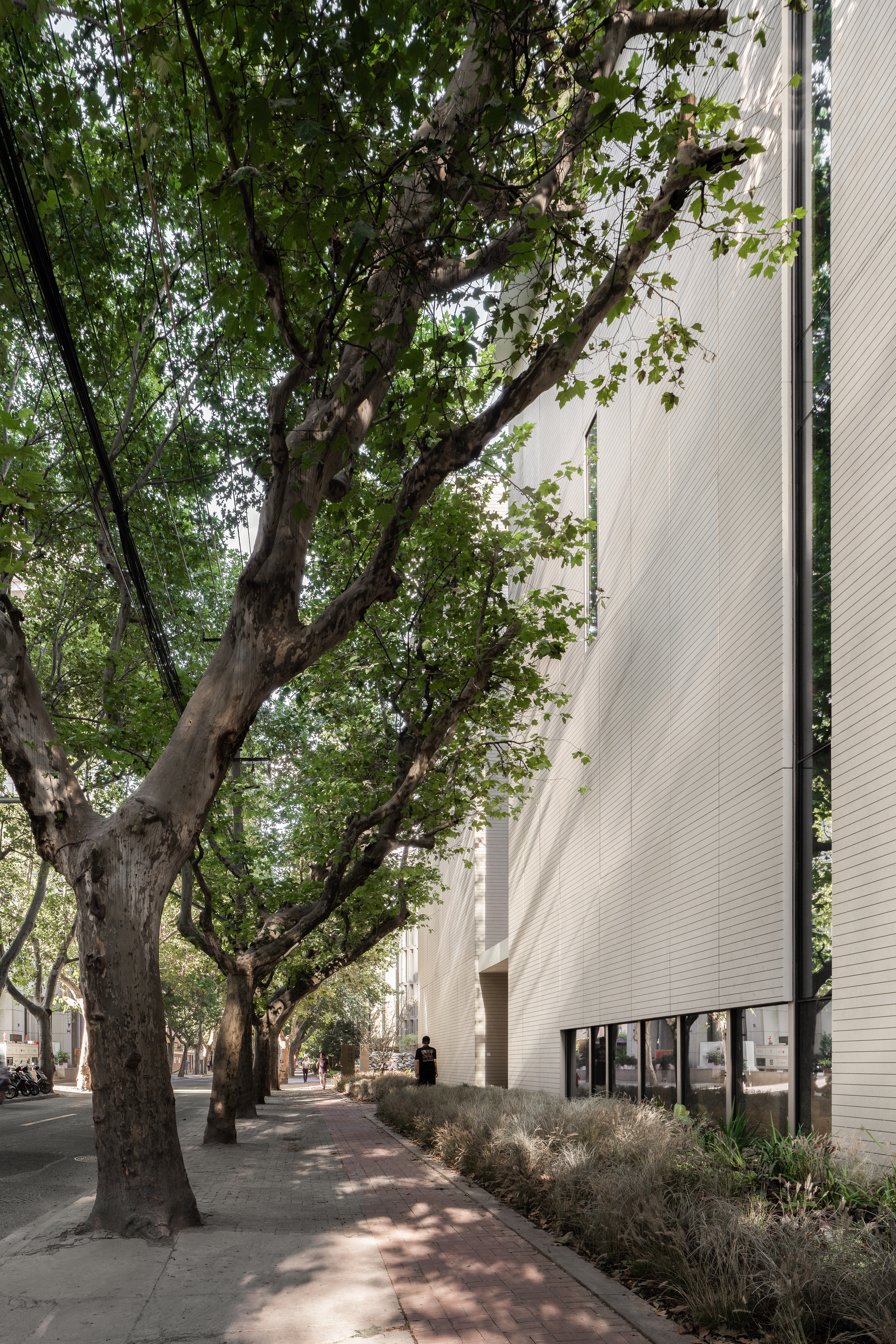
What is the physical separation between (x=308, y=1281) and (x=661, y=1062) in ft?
24.3

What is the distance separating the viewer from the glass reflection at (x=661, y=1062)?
1269 centimetres

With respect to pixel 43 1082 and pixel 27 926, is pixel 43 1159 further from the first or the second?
pixel 43 1082

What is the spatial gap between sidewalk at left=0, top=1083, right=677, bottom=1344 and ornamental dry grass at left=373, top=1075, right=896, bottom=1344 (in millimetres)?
352

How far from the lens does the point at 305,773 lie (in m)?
19.1

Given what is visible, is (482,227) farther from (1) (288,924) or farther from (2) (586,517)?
(1) (288,924)

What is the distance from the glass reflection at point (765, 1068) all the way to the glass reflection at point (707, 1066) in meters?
0.47

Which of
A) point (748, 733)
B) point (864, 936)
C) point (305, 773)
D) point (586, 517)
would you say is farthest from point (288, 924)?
point (864, 936)

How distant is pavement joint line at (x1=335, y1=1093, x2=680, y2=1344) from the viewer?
5.70 m

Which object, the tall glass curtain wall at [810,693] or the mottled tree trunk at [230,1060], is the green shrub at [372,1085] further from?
the tall glass curtain wall at [810,693]

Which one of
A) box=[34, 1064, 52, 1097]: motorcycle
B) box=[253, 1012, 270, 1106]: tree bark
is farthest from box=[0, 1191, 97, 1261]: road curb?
box=[34, 1064, 52, 1097]: motorcycle

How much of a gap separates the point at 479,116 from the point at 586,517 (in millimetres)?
11169

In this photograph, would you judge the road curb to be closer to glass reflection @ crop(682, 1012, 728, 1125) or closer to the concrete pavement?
the concrete pavement

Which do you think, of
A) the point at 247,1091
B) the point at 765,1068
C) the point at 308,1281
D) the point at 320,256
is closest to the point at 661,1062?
the point at 765,1068

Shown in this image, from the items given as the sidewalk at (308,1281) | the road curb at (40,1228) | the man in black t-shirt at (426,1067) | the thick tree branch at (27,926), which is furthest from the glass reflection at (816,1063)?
the thick tree branch at (27,926)
